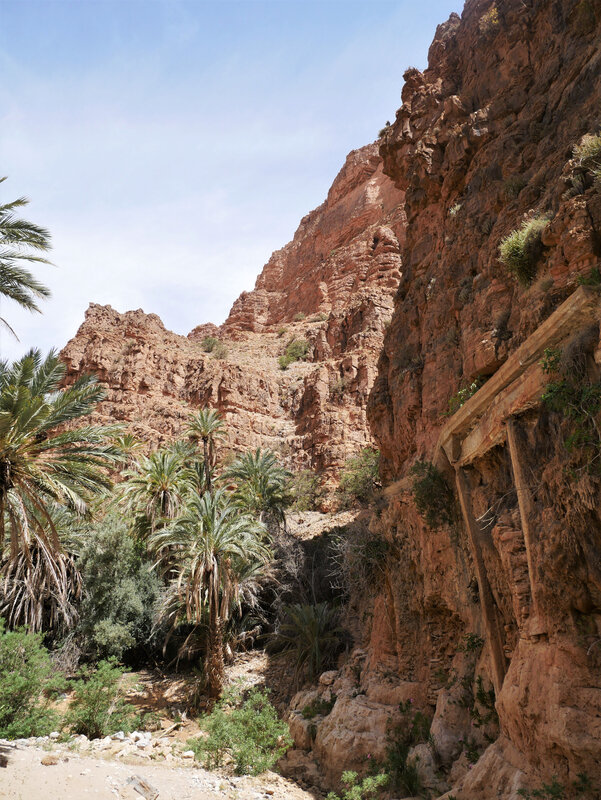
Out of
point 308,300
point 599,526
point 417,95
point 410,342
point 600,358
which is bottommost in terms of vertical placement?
point 599,526

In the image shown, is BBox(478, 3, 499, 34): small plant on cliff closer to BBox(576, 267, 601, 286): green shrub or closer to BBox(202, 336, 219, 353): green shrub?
BBox(576, 267, 601, 286): green shrub

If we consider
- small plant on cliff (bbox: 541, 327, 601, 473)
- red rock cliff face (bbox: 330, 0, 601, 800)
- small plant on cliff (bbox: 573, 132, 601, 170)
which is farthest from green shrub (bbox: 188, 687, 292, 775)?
small plant on cliff (bbox: 573, 132, 601, 170)

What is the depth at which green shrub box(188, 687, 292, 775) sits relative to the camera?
12.6 m

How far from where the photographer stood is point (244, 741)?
1314 cm

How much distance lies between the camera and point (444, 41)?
21.2 m

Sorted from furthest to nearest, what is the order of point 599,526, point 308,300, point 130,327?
1. point 308,300
2. point 130,327
3. point 599,526

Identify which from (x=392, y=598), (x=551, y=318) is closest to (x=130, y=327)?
(x=392, y=598)

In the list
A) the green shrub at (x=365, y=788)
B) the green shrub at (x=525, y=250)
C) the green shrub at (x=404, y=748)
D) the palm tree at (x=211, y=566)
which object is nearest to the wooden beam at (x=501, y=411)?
the green shrub at (x=525, y=250)

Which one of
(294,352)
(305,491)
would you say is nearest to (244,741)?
(305,491)

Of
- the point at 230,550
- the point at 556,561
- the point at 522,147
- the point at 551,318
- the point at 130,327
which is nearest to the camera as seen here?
the point at 556,561

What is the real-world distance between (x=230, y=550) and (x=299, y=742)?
6472 mm

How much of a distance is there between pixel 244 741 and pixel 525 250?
13.0 meters

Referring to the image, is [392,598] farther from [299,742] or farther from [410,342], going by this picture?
[410,342]

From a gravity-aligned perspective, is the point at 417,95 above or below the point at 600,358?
above
